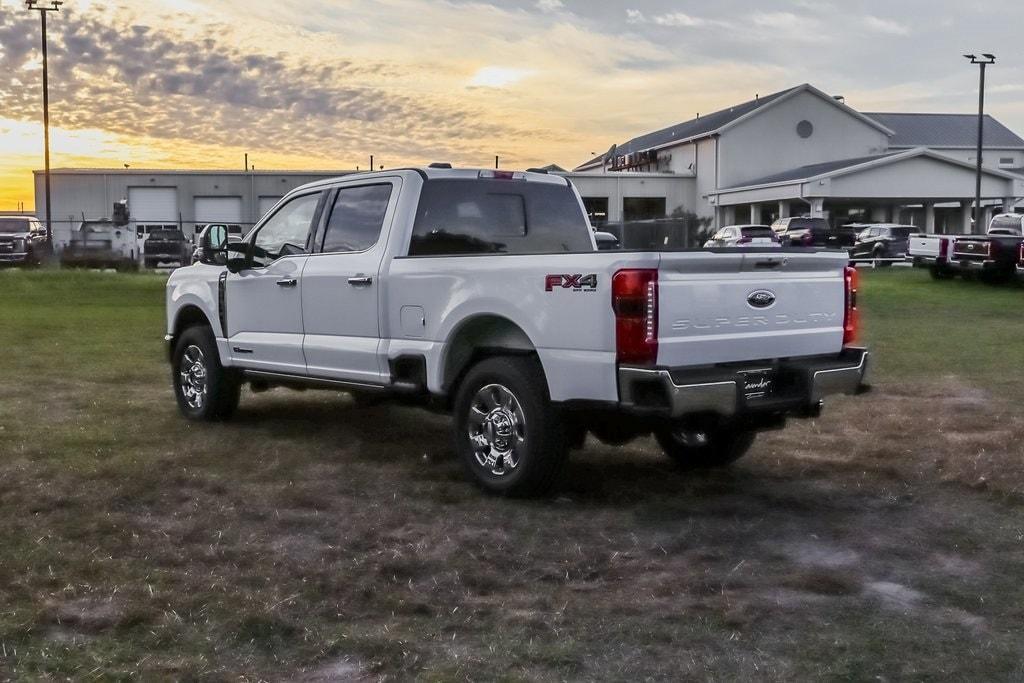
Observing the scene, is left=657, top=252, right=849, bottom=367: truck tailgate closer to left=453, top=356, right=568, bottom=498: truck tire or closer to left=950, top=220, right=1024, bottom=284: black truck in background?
left=453, top=356, right=568, bottom=498: truck tire

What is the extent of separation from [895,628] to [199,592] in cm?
290

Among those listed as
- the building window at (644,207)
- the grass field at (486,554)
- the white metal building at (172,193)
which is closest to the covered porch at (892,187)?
the building window at (644,207)

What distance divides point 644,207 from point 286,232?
53106 mm

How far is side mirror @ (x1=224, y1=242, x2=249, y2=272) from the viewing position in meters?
8.90

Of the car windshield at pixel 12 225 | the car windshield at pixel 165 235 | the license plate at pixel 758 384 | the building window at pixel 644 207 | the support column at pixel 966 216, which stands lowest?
the license plate at pixel 758 384

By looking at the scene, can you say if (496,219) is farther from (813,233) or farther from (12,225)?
(813,233)

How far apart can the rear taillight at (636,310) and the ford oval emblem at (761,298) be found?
2.49 feet

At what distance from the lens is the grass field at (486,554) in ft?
14.0

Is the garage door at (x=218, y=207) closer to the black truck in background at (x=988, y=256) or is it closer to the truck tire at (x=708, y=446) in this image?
the black truck in background at (x=988, y=256)

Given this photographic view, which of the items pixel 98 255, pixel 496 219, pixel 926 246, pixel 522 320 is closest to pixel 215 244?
pixel 496 219

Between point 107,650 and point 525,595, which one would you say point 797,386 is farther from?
point 107,650

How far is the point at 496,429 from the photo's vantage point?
6797 mm

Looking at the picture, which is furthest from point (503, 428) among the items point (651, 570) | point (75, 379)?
point (75, 379)

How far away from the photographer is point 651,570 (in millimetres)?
5352
